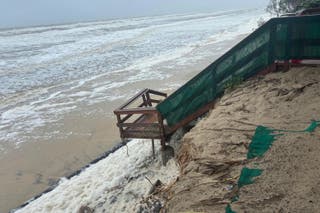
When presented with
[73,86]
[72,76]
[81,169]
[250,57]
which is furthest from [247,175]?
[72,76]

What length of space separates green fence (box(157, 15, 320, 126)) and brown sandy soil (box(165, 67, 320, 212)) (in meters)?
0.32

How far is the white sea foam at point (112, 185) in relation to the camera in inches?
259

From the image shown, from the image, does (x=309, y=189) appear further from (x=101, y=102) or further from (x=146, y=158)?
(x=101, y=102)

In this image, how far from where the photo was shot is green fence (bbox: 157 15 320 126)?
6.37 metres

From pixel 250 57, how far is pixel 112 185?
12.9 ft

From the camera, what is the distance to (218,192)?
4266mm

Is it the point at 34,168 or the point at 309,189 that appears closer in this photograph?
the point at 309,189

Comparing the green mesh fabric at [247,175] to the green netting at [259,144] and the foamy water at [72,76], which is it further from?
the foamy water at [72,76]

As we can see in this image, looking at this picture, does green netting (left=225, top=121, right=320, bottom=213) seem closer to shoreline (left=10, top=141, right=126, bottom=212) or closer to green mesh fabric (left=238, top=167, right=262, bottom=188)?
green mesh fabric (left=238, top=167, right=262, bottom=188)

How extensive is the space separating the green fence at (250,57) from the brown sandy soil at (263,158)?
32cm

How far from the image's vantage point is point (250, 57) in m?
6.88

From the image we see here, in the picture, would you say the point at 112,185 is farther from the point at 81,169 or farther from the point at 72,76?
the point at 72,76

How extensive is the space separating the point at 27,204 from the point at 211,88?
5.00m

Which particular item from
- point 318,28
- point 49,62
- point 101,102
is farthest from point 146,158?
point 49,62
